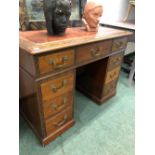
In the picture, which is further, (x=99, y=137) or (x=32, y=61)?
(x=99, y=137)

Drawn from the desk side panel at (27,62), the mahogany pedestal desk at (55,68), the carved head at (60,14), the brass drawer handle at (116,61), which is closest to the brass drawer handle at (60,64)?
the mahogany pedestal desk at (55,68)

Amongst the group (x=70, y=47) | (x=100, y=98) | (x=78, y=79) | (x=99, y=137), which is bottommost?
(x=99, y=137)

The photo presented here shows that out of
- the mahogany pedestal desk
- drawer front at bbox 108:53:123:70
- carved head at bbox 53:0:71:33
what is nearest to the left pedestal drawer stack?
the mahogany pedestal desk

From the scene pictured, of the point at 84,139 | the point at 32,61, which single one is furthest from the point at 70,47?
the point at 84,139

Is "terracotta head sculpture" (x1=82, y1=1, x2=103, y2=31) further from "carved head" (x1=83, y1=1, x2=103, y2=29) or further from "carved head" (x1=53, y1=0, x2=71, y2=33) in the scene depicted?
"carved head" (x1=53, y1=0, x2=71, y2=33)

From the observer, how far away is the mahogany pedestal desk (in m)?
0.85

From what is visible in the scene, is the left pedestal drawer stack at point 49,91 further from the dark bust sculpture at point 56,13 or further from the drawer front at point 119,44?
the drawer front at point 119,44

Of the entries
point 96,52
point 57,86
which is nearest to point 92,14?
point 96,52

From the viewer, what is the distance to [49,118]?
3.63 ft

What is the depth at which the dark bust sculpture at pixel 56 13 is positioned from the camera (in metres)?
0.88
